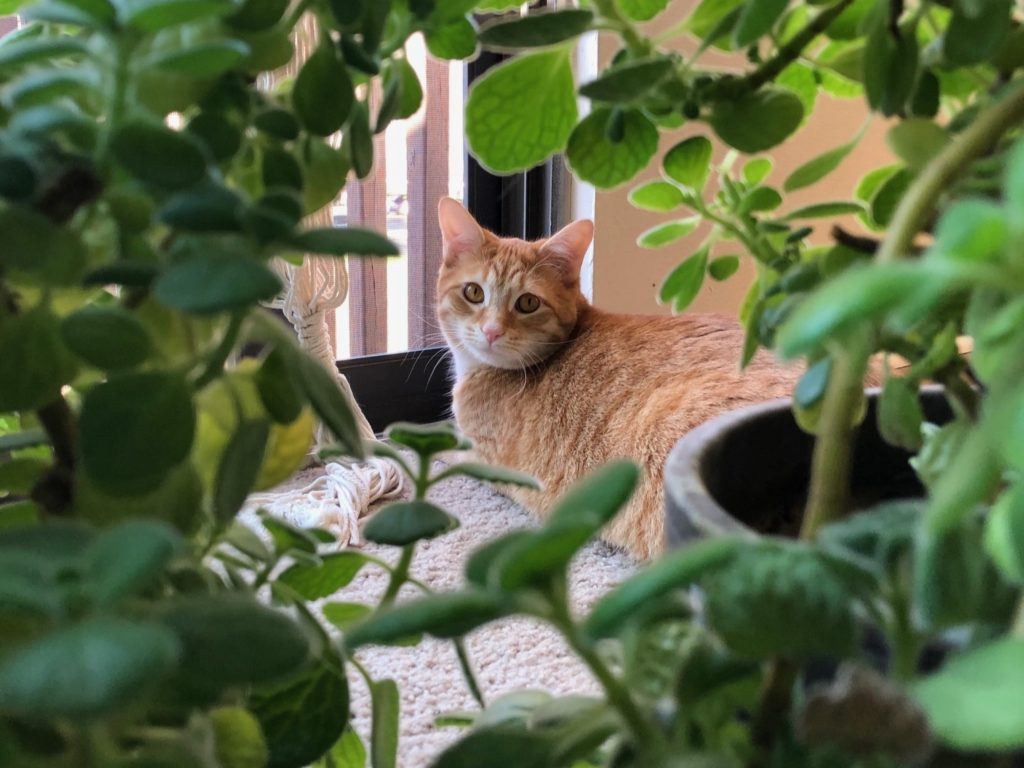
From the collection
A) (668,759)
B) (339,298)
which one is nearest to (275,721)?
(668,759)

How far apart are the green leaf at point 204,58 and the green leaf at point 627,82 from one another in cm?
11

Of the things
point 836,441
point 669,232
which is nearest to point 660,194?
point 669,232

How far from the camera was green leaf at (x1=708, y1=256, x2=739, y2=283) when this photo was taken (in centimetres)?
43

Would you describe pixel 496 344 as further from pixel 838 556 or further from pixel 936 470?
pixel 838 556

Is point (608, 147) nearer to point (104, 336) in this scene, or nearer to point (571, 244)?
point (104, 336)

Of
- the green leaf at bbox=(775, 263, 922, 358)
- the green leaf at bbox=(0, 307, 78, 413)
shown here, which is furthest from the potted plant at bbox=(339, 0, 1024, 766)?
the green leaf at bbox=(0, 307, 78, 413)

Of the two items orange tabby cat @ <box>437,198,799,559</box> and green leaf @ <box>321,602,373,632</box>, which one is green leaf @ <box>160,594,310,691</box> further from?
orange tabby cat @ <box>437,198,799,559</box>

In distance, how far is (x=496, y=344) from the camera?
1.54m

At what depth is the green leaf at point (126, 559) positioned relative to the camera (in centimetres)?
12

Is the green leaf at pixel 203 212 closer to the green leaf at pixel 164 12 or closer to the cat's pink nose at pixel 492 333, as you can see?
the green leaf at pixel 164 12

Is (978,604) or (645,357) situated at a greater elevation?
(978,604)

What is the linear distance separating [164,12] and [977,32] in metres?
0.20

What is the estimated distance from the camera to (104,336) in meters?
0.18

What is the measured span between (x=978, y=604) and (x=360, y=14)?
189 millimetres
